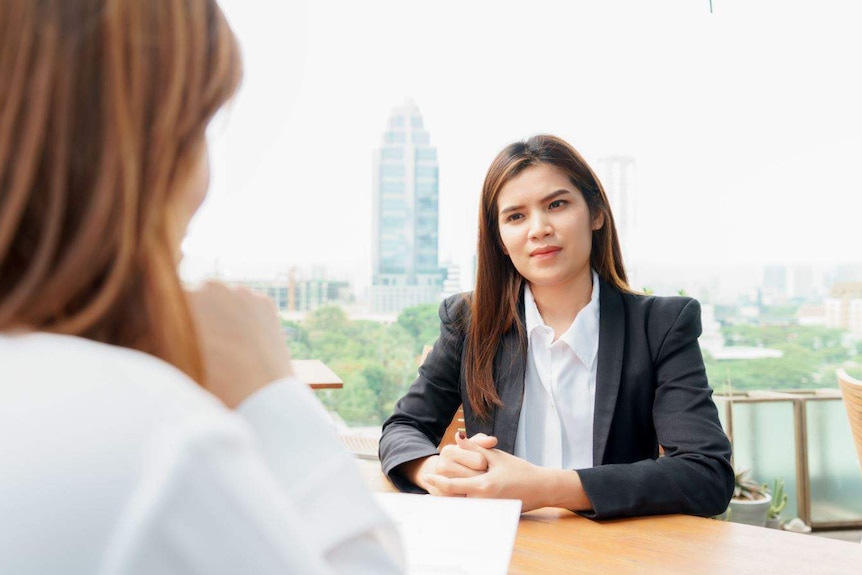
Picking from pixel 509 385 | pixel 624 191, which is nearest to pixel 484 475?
pixel 509 385

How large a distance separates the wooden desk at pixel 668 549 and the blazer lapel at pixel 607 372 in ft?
1.38

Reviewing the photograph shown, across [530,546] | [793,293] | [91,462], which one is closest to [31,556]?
[91,462]

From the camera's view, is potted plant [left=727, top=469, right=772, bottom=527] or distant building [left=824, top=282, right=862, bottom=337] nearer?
potted plant [left=727, top=469, right=772, bottom=527]

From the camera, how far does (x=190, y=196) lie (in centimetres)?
43

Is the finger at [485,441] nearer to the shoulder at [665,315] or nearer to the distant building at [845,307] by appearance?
the shoulder at [665,315]

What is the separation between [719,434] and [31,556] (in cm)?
125

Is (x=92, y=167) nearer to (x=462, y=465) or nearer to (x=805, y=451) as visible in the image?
(x=462, y=465)

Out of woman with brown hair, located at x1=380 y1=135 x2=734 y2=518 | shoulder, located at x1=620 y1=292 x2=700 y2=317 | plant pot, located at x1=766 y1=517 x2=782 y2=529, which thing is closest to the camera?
woman with brown hair, located at x1=380 y1=135 x2=734 y2=518

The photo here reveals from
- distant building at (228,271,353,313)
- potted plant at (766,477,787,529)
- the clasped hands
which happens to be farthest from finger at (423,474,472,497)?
potted plant at (766,477,787,529)

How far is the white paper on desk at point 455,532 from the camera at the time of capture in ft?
2.57

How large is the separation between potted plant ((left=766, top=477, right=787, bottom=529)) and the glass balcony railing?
66 millimetres

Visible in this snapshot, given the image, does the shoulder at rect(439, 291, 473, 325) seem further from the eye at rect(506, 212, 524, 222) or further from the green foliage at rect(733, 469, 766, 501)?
the green foliage at rect(733, 469, 766, 501)

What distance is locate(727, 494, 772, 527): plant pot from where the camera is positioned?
3.07 m

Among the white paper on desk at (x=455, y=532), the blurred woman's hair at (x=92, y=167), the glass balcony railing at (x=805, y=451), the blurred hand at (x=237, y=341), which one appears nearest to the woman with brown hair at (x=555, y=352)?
the white paper on desk at (x=455, y=532)
